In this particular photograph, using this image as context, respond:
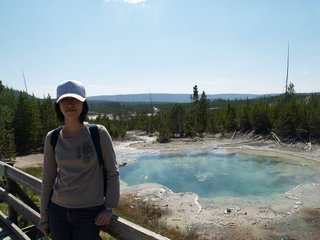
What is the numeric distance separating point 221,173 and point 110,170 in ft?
93.6

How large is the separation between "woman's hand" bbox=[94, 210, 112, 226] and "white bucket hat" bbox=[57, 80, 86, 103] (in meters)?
1.05

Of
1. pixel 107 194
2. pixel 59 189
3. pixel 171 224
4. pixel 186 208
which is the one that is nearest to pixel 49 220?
pixel 59 189

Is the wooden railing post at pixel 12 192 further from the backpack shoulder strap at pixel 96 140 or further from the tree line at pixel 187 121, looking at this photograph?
the tree line at pixel 187 121

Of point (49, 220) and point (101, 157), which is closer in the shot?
point (101, 157)

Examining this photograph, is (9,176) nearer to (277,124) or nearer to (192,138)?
(277,124)

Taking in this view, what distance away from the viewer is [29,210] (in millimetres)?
4844

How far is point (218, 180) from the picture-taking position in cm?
2811

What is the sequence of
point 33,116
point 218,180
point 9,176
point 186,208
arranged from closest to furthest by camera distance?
point 9,176, point 186,208, point 218,180, point 33,116

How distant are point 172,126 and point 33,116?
87.8 feet

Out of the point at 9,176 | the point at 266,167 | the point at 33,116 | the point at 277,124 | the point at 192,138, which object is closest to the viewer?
the point at 9,176

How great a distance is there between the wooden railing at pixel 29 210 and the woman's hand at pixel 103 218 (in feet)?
0.37

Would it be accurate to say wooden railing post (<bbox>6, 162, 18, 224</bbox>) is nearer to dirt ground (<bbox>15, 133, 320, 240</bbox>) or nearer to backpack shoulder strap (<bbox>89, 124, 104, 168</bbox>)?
backpack shoulder strap (<bbox>89, 124, 104, 168</bbox>)

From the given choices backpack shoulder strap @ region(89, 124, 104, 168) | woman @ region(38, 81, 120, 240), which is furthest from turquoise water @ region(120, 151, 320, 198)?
backpack shoulder strap @ region(89, 124, 104, 168)

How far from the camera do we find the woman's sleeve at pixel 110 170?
10.4 ft
